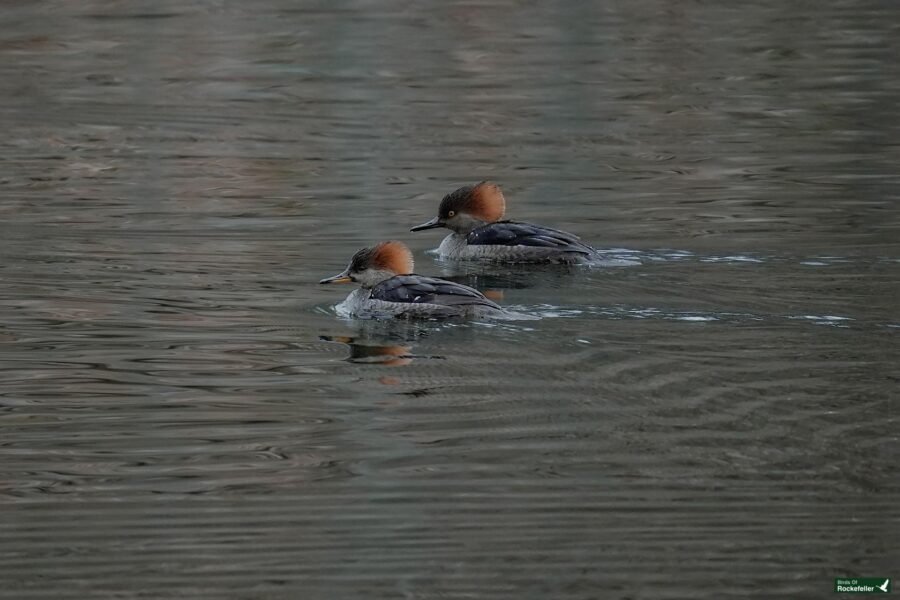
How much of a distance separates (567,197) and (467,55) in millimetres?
9924

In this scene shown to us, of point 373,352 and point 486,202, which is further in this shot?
point 486,202

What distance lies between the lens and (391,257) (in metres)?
9.83

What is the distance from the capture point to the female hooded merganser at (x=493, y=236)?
1103 centimetres

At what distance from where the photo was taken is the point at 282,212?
13336 mm

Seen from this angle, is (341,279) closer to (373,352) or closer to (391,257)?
(391,257)

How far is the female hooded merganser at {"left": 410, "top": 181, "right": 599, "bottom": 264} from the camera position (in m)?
11.0

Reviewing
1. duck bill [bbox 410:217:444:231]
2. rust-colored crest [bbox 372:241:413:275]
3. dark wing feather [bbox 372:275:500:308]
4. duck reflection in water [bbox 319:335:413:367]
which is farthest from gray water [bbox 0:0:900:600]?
rust-colored crest [bbox 372:241:413:275]

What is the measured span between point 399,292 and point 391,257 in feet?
1.53

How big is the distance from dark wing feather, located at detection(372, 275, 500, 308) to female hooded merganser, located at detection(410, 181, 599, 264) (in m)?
1.73

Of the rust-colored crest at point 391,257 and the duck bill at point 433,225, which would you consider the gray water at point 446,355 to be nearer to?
the duck bill at point 433,225

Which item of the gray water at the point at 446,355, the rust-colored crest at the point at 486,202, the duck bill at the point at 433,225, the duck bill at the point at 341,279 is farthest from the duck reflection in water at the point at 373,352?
the rust-colored crest at the point at 486,202

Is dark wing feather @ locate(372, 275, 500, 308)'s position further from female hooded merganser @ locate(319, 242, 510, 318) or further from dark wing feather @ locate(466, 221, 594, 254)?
dark wing feather @ locate(466, 221, 594, 254)

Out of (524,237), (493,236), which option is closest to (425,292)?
(524,237)

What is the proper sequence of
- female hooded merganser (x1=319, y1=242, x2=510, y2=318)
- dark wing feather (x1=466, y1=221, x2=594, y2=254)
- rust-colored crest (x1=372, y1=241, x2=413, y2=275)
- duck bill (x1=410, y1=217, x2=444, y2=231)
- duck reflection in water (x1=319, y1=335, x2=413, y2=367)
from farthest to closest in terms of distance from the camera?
1. duck bill (x1=410, y1=217, x2=444, y2=231)
2. dark wing feather (x1=466, y1=221, x2=594, y2=254)
3. rust-colored crest (x1=372, y1=241, x2=413, y2=275)
4. female hooded merganser (x1=319, y1=242, x2=510, y2=318)
5. duck reflection in water (x1=319, y1=335, x2=413, y2=367)
